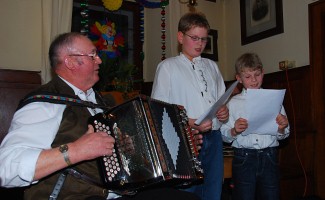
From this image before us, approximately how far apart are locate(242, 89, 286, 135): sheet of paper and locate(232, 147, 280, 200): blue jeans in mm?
137

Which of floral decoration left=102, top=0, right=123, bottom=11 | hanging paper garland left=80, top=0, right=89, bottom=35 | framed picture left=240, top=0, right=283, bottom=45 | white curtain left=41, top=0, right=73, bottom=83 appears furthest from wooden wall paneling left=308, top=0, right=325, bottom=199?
white curtain left=41, top=0, right=73, bottom=83

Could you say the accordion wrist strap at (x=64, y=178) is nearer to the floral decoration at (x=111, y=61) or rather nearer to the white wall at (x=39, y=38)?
the floral decoration at (x=111, y=61)

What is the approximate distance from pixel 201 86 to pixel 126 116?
797mm

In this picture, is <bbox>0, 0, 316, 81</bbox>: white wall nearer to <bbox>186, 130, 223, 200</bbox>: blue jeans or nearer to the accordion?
<bbox>186, 130, 223, 200</bbox>: blue jeans

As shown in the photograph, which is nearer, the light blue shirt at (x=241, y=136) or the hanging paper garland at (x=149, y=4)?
the light blue shirt at (x=241, y=136)

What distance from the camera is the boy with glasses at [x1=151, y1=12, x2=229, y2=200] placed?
2.05m

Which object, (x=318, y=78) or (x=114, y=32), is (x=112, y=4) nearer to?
(x=114, y=32)

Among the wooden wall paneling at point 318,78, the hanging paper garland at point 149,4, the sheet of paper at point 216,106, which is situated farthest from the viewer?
the hanging paper garland at point 149,4

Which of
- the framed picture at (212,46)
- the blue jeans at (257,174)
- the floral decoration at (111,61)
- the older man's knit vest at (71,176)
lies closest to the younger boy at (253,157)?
the blue jeans at (257,174)

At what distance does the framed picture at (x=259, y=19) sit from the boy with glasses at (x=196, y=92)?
190cm

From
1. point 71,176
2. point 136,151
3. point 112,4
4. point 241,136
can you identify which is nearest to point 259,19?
point 112,4

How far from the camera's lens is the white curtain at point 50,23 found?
3.37m

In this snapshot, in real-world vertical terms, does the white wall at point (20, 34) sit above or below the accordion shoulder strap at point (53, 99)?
above

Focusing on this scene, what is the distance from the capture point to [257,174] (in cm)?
209
